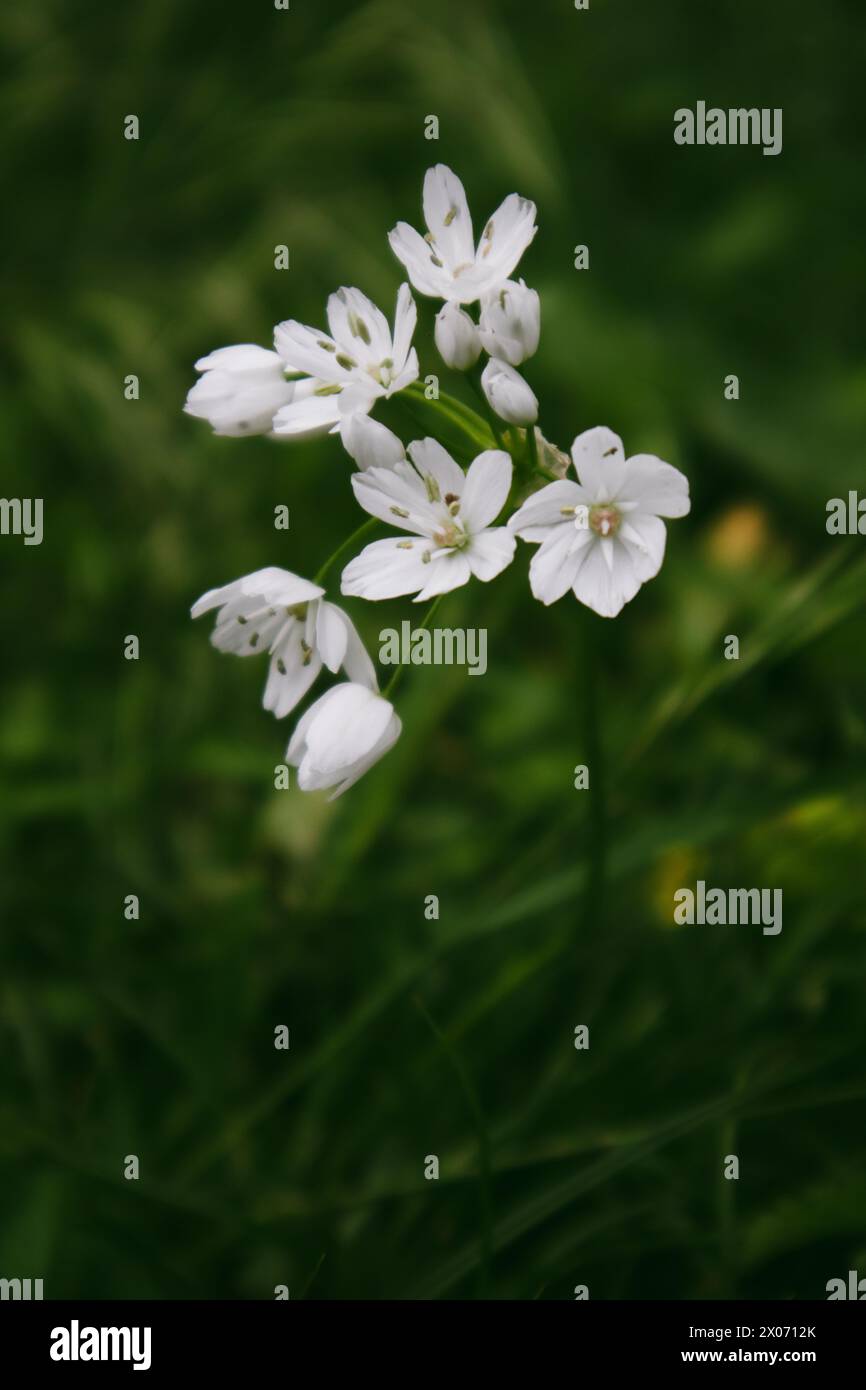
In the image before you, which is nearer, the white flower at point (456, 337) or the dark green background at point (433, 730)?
the white flower at point (456, 337)

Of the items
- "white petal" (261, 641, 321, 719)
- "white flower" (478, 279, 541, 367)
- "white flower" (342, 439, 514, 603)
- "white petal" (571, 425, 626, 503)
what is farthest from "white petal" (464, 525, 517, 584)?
"white petal" (261, 641, 321, 719)

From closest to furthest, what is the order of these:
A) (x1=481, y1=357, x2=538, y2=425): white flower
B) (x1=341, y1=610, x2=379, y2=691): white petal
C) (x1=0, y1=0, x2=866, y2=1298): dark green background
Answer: (x1=481, y1=357, x2=538, y2=425): white flower < (x1=341, y1=610, x2=379, y2=691): white petal < (x1=0, y1=0, x2=866, y2=1298): dark green background

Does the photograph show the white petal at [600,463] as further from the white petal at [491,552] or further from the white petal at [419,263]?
the white petal at [419,263]

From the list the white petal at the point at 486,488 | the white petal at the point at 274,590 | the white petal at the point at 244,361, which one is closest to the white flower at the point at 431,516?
the white petal at the point at 486,488

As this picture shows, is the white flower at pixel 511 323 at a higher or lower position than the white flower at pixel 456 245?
lower

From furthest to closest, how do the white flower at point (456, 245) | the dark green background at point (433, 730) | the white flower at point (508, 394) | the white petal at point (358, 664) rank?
the dark green background at point (433, 730)
the white petal at point (358, 664)
the white flower at point (456, 245)
the white flower at point (508, 394)

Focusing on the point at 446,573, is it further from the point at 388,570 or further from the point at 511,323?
the point at 511,323

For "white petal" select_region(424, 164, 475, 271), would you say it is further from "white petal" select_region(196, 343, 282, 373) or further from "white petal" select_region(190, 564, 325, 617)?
"white petal" select_region(190, 564, 325, 617)
